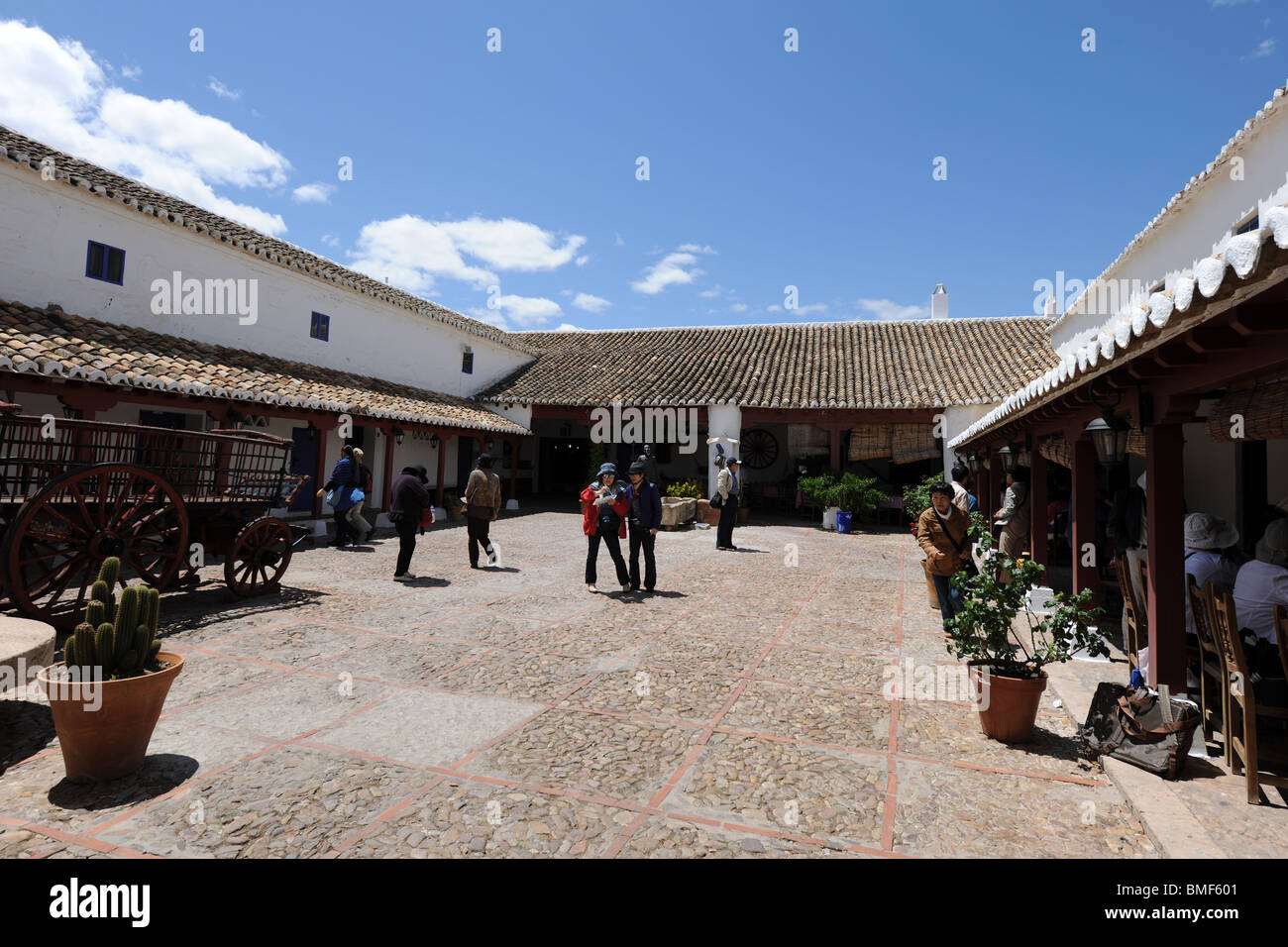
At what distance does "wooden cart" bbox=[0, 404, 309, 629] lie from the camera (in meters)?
4.77

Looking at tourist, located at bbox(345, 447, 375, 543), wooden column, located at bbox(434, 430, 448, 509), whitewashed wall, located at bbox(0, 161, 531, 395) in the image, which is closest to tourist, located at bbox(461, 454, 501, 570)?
tourist, located at bbox(345, 447, 375, 543)

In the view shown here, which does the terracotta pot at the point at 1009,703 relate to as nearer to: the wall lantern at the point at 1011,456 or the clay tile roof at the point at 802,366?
the wall lantern at the point at 1011,456

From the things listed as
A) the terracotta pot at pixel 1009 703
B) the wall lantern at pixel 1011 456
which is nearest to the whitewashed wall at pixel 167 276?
the terracotta pot at pixel 1009 703

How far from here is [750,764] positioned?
3375 millimetres

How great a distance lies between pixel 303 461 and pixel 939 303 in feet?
68.8

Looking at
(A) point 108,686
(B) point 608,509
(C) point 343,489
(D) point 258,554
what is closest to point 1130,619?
(B) point 608,509

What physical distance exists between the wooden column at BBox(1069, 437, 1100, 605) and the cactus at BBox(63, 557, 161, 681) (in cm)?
686

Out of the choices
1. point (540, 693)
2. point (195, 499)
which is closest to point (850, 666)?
point (540, 693)

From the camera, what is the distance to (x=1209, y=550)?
164 inches

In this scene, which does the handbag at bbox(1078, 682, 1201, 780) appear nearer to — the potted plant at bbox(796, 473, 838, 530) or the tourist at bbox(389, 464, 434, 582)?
the tourist at bbox(389, 464, 434, 582)

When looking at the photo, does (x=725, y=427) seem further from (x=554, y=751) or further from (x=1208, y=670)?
(x=554, y=751)

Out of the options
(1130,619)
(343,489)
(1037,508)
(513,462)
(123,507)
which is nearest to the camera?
(1130,619)

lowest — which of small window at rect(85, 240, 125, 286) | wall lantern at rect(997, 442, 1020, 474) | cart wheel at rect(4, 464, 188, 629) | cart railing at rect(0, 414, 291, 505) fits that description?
cart wheel at rect(4, 464, 188, 629)
